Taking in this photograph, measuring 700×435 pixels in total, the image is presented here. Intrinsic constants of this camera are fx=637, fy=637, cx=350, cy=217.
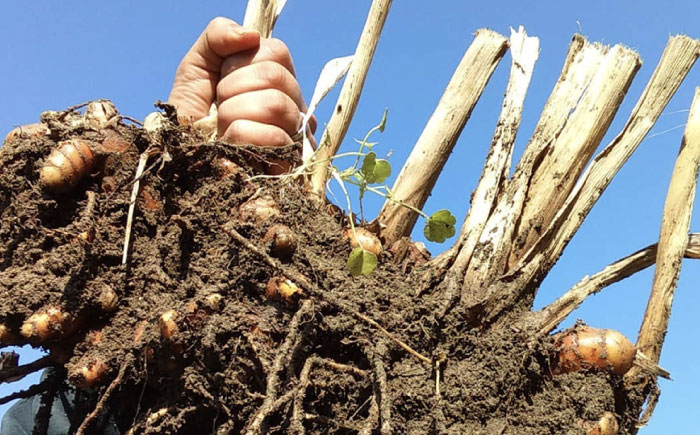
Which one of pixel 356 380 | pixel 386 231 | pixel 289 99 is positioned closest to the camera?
pixel 356 380

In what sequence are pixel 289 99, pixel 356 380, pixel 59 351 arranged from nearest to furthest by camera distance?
pixel 356 380
pixel 59 351
pixel 289 99

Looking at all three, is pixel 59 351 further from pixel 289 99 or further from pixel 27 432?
pixel 289 99

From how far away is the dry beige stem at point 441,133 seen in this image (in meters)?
1.18

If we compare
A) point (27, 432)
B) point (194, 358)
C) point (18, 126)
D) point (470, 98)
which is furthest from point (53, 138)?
point (470, 98)

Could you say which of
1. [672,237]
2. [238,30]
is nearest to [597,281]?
[672,237]

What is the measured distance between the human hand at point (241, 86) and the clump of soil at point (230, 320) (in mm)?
121

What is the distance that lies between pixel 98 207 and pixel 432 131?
614 millimetres

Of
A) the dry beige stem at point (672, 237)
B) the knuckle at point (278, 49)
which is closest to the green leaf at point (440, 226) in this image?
the dry beige stem at point (672, 237)

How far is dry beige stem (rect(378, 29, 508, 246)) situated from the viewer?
1.18 meters

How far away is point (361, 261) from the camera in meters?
0.99

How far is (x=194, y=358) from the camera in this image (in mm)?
943

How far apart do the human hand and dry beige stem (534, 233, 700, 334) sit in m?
0.59

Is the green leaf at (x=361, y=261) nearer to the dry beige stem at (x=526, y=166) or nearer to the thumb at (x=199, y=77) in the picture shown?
the dry beige stem at (x=526, y=166)

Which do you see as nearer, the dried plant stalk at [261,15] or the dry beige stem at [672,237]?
the dry beige stem at [672,237]
